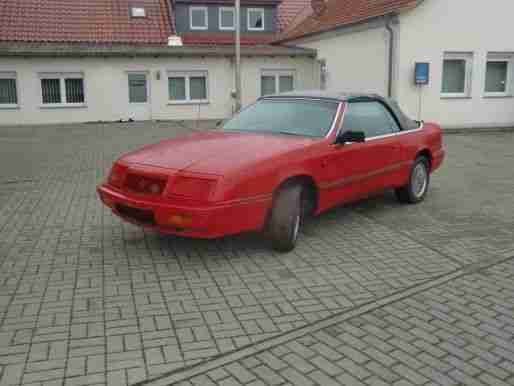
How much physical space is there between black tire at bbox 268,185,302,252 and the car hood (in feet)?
1.41

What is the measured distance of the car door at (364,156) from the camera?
6.15 meters

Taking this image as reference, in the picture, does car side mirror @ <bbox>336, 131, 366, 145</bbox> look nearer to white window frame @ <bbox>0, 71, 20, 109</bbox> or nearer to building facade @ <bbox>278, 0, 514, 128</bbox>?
building facade @ <bbox>278, 0, 514, 128</bbox>

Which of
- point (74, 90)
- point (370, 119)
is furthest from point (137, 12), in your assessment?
point (370, 119)

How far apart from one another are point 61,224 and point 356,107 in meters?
3.87

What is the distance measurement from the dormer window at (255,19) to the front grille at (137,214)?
25890 millimetres

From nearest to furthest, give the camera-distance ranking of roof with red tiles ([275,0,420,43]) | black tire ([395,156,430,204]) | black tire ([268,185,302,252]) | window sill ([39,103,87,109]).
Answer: black tire ([268,185,302,252]), black tire ([395,156,430,204]), roof with red tiles ([275,0,420,43]), window sill ([39,103,87,109])

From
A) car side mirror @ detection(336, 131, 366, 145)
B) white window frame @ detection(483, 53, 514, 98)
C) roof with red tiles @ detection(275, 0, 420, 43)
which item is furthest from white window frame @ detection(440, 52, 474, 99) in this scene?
car side mirror @ detection(336, 131, 366, 145)

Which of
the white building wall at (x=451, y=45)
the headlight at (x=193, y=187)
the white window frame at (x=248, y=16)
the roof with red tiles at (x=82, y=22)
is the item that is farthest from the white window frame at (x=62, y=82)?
the headlight at (x=193, y=187)

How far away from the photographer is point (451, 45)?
18.4 metres

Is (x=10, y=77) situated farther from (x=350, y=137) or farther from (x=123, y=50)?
(x=350, y=137)

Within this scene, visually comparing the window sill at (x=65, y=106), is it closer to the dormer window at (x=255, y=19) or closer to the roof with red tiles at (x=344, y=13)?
the roof with red tiles at (x=344, y=13)

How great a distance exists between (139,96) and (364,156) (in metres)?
18.5

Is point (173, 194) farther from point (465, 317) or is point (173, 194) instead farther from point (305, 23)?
point (305, 23)

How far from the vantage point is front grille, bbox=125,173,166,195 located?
200 inches
